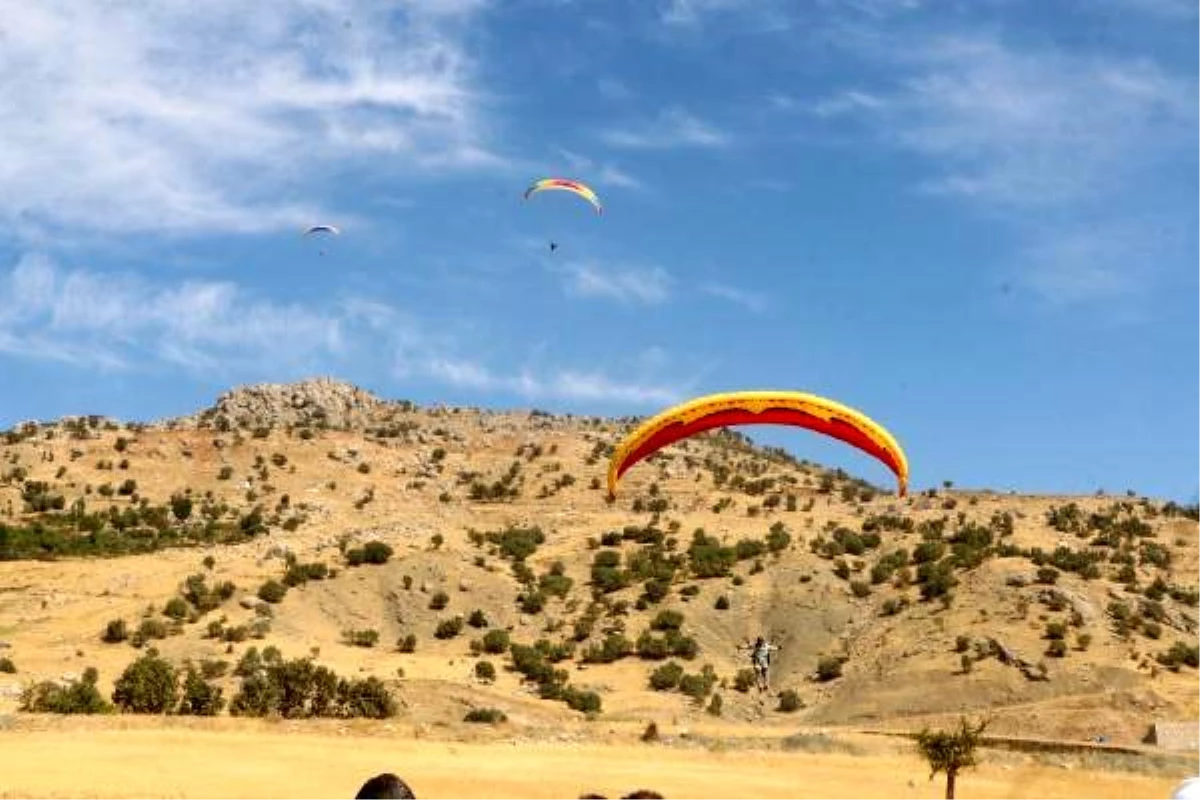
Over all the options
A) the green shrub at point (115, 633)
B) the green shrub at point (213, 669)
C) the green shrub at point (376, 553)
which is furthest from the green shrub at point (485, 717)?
the green shrub at point (376, 553)

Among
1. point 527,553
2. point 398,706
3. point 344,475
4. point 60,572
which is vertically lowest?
point 398,706

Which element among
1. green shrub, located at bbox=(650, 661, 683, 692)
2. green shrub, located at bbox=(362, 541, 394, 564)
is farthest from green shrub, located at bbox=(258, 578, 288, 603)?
green shrub, located at bbox=(650, 661, 683, 692)

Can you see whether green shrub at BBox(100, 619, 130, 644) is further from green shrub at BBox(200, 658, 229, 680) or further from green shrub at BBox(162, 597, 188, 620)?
green shrub at BBox(200, 658, 229, 680)

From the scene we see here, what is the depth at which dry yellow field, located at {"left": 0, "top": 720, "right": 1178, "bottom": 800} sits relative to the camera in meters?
27.7

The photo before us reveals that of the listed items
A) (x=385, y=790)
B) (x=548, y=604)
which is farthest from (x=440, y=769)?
(x=548, y=604)

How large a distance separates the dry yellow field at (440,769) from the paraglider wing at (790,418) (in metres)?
7.64

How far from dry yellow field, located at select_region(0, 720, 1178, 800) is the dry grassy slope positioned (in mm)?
8502

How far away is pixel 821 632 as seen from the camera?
58031 millimetres

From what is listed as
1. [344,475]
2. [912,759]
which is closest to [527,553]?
[344,475]

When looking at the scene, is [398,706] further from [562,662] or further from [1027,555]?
[1027,555]

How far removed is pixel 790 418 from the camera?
29312 mm

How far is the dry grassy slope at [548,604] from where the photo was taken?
48.6m

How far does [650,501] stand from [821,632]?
22751 millimetres

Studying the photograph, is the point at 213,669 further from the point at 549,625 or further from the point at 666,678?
the point at 549,625
